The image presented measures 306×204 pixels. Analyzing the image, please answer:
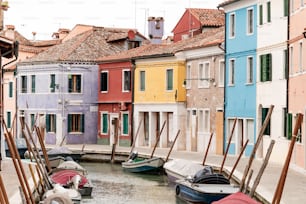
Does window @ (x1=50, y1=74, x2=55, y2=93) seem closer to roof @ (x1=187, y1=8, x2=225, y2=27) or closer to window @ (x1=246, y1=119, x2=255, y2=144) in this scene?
roof @ (x1=187, y1=8, x2=225, y2=27)

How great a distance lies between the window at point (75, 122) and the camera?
48250mm

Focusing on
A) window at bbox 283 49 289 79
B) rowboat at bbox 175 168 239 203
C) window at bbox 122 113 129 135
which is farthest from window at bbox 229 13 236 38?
rowboat at bbox 175 168 239 203

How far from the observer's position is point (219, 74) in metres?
37.5

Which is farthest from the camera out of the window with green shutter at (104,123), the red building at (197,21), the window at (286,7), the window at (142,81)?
the window with green shutter at (104,123)

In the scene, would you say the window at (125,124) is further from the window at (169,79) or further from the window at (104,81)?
the window at (169,79)

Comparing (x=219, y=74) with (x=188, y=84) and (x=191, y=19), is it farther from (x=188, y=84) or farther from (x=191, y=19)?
(x=191, y=19)

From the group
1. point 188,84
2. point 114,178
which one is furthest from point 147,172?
point 188,84

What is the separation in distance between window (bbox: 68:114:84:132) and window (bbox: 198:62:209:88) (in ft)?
36.7

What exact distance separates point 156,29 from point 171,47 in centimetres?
671

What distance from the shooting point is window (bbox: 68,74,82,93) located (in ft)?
159

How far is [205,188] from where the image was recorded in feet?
74.1

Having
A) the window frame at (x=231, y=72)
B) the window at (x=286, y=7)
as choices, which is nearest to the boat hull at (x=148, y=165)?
the window frame at (x=231, y=72)

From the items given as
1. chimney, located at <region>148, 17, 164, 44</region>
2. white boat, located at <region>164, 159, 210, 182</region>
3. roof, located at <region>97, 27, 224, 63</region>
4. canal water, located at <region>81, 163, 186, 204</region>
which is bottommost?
canal water, located at <region>81, 163, 186, 204</region>

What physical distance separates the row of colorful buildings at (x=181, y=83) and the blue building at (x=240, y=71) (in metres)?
0.04
